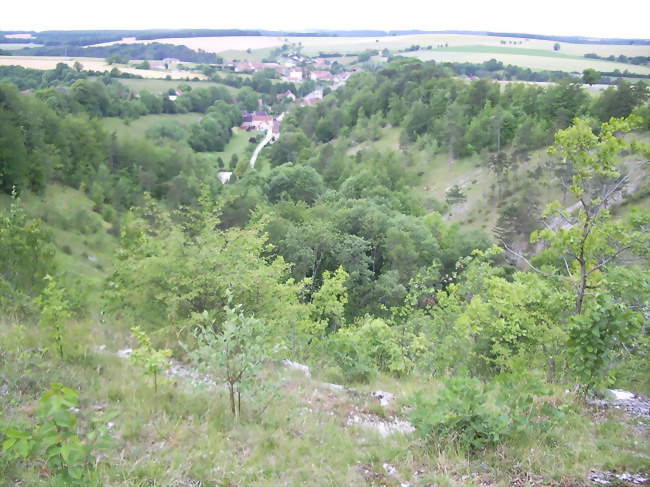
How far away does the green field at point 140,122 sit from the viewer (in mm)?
69869

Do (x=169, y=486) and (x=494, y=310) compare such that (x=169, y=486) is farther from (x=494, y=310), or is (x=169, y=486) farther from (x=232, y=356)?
(x=494, y=310)

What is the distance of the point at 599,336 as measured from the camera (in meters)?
4.95

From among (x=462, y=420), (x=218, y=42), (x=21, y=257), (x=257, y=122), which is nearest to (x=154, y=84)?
(x=257, y=122)

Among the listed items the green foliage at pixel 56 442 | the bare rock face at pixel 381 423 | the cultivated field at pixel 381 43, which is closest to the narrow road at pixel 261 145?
the cultivated field at pixel 381 43

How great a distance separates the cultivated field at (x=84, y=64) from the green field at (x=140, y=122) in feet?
52.6

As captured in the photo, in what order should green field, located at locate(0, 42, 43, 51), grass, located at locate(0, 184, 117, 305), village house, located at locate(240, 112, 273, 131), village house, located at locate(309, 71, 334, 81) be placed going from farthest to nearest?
village house, located at locate(309, 71, 334, 81) → village house, located at locate(240, 112, 273, 131) → green field, located at locate(0, 42, 43, 51) → grass, located at locate(0, 184, 117, 305)

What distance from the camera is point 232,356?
189 inches

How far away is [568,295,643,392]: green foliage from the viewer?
4.85 m

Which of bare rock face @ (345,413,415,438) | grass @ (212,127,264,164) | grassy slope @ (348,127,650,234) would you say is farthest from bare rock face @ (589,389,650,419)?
grass @ (212,127,264,164)

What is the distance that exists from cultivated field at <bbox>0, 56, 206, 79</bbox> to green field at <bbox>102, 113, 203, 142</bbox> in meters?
16.0

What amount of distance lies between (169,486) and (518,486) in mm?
2883

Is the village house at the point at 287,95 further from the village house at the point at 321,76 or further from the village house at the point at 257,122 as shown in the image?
the village house at the point at 257,122

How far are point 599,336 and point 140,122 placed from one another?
84.0m

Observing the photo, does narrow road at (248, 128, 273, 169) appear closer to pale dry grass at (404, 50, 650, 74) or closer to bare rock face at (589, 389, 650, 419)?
pale dry grass at (404, 50, 650, 74)
